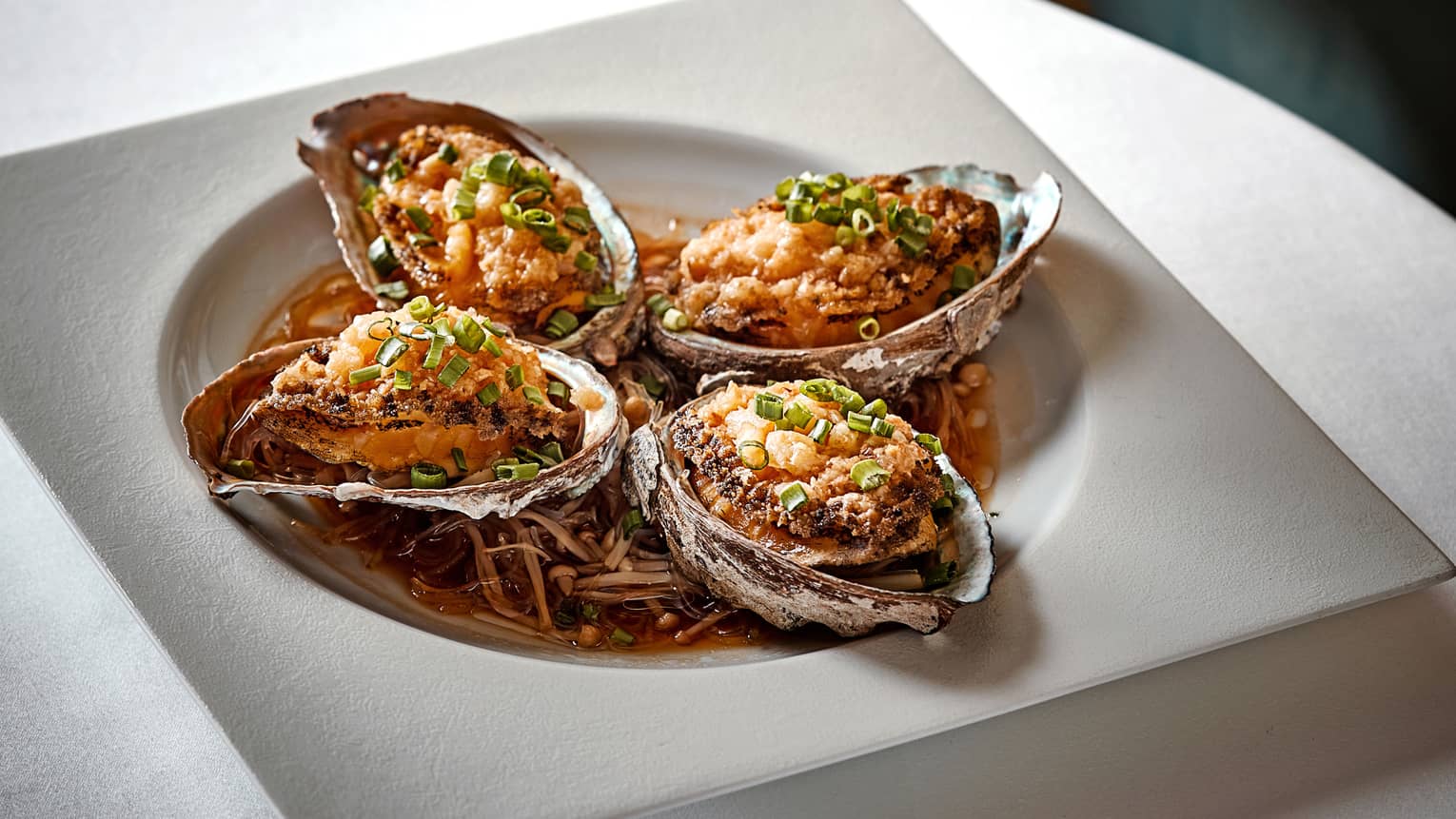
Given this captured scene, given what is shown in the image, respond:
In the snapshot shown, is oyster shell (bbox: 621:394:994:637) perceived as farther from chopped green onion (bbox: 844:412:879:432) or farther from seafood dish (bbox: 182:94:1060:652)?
chopped green onion (bbox: 844:412:879:432)

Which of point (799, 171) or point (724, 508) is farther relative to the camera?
point (799, 171)

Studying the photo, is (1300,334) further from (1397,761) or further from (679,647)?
(679,647)

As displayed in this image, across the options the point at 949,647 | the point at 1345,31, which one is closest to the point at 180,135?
the point at 949,647

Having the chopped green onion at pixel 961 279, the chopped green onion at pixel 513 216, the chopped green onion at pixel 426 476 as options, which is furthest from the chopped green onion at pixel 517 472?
the chopped green onion at pixel 961 279

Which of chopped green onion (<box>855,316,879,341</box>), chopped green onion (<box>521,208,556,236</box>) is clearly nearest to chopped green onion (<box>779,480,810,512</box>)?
chopped green onion (<box>855,316,879,341</box>)

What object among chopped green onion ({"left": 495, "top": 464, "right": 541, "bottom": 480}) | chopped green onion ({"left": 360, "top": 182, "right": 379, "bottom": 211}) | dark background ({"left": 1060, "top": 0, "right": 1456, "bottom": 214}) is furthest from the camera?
dark background ({"left": 1060, "top": 0, "right": 1456, "bottom": 214})

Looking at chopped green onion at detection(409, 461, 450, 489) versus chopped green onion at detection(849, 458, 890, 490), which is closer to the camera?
chopped green onion at detection(849, 458, 890, 490)
